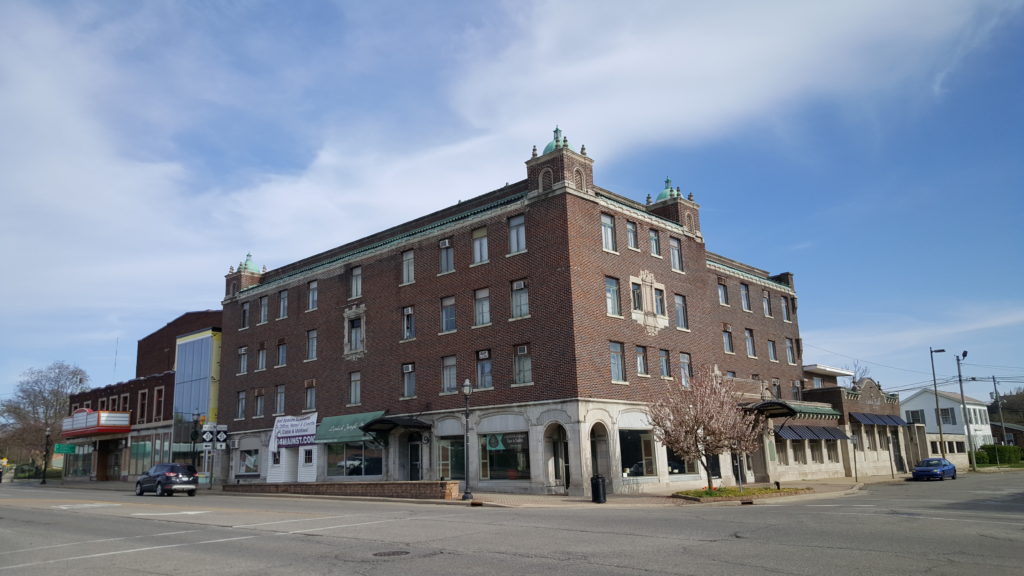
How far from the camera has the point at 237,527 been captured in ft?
62.0

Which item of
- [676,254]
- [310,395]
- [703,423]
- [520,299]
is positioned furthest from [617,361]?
[310,395]

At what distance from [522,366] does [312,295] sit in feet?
59.5

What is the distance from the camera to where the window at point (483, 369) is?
3475 cm

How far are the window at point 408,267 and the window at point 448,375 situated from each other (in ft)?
16.8

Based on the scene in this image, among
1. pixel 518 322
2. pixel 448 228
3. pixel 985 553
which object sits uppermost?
pixel 448 228

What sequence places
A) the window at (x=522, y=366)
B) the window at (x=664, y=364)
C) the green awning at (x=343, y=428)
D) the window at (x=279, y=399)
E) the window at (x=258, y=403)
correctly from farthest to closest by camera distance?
1. the window at (x=258, y=403)
2. the window at (x=279, y=399)
3. the green awning at (x=343, y=428)
4. the window at (x=664, y=364)
5. the window at (x=522, y=366)

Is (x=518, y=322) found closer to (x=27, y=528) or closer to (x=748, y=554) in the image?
(x=27, y=528)

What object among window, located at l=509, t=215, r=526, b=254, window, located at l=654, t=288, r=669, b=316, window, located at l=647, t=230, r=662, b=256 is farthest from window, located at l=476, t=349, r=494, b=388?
window, located at l=647, t=230, r=662, b=256

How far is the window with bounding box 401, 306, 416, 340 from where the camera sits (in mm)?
38969

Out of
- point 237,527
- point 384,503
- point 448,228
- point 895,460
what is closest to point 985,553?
point 237,527

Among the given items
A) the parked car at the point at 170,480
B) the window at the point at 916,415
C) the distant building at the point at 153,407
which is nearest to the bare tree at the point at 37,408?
the distant building at the point at 153,407

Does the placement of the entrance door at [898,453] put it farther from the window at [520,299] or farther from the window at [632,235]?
the window at [520,299]

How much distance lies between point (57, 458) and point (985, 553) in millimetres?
158772

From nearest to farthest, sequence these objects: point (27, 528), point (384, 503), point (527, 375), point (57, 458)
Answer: point (27, 528)
point (384, 503)
point (527, 375)
point (57, 458)
